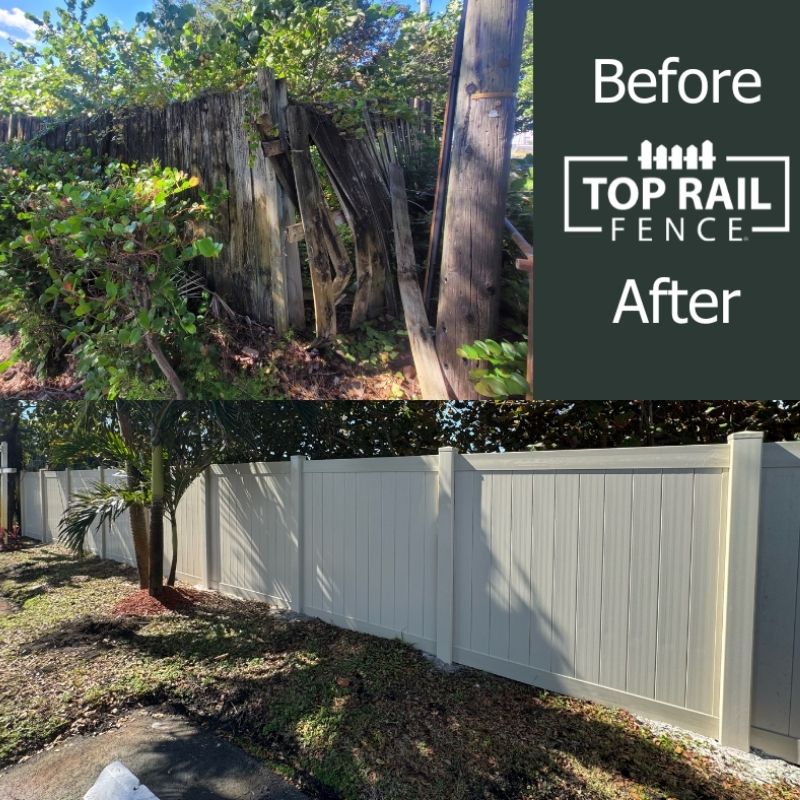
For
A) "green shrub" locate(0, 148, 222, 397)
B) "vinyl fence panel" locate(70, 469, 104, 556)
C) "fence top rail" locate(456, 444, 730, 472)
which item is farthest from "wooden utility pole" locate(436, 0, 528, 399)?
"vinyl fence panel" locate(70, 469, 104, 556)

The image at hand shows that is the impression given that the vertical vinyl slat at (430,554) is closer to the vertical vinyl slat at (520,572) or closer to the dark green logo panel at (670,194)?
the vertical vinyl slat at (520,572)

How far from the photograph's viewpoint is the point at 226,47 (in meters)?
2.47

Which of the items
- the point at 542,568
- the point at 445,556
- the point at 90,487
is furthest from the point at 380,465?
the point at 90,487

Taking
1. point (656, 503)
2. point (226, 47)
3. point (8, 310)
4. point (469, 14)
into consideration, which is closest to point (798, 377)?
point (656, 503)

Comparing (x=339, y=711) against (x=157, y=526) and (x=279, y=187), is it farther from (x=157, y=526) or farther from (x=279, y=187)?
(x=157, y=526)

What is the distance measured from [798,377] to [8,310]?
11.9 feet

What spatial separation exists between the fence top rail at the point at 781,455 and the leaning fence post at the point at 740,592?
47 mm

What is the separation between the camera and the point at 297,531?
191 inches

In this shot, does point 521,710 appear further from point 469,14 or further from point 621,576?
point 469,14

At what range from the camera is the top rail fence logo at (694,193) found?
6.30 ft

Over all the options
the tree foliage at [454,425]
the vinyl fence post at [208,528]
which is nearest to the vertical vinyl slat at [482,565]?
the tree foliage at [454,425]

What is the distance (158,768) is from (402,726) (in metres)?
1.14

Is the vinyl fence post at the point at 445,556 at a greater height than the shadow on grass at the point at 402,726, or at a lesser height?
greater

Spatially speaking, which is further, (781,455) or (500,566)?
(500,566)
